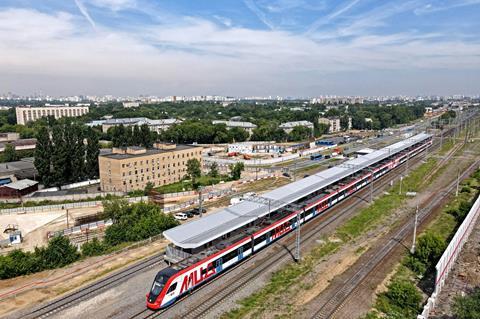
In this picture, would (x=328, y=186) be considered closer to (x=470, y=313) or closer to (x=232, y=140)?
(x=470, y=313)

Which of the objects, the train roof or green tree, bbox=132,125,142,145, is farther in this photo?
green tree, bbox=132,125,142,145

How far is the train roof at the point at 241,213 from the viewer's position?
99.7 feet

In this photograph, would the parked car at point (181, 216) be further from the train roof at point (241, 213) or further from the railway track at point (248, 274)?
the railway track at point (248, 274)

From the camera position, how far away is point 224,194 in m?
63.8

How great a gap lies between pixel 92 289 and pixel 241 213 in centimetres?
1544

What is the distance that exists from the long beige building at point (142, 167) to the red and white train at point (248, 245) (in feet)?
120

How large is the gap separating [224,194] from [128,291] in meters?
36.3

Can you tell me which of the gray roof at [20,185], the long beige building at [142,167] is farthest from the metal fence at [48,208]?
the gray roof at [20,185]

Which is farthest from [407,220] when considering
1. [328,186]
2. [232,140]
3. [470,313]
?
[232,140]

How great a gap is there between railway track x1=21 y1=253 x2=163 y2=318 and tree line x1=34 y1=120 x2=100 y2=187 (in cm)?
4468

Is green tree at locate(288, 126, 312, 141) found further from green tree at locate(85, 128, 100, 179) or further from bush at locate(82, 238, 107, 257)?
bush at locate(82, 238, 107, 257)

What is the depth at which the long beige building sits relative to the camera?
6838 centimetres

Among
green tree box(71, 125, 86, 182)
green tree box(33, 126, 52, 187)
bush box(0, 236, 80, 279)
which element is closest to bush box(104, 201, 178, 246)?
bush box(0, 236, 80, 279)

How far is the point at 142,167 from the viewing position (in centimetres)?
7138
